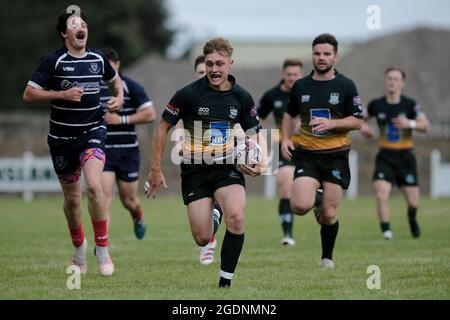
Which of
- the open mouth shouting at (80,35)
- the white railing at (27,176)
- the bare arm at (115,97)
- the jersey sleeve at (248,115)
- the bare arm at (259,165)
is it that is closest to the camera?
the bare arm at (259,165)

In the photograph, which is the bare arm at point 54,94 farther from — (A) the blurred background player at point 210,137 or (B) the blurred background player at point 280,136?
(B) the blurred background player at point 280,136

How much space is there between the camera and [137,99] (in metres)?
12.5

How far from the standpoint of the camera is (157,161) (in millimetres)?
8953

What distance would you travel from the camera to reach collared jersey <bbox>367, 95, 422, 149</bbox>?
15516mm

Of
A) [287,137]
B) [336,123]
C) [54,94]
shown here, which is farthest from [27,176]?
[54,94]

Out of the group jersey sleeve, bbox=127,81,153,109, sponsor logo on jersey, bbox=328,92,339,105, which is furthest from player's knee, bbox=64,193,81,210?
sponsor logo on jersey, bbox=328,92,339,105

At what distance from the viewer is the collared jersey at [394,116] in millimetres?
15516

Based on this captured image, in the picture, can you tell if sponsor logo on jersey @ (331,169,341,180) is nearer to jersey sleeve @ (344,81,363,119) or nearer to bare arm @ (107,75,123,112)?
jersey sleeve @ (344,81,363,119)

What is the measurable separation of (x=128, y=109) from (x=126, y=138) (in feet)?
1.30

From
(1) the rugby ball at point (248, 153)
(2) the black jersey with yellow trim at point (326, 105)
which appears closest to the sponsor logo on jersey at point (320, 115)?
(2) the black jersey with yellow trim at point (326, 105)

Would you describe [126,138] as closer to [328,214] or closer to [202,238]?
[328,214]

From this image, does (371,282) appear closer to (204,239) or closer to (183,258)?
Result: (204,239)

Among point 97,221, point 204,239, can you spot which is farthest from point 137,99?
point 204,239

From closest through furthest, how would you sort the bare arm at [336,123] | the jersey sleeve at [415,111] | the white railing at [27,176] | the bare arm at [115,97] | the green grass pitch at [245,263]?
1. the green grass pitch at [245,263]
2. the bare arm at [115,97]
3. the bare arm at [336,123]
4. the jersey sleeve at [415,111]
5. the white railing at [27,176]
